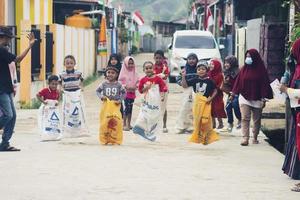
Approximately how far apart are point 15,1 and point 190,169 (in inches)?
611

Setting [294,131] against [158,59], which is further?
[158,59]

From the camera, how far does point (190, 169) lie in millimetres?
10070

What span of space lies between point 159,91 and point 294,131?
15.0ft

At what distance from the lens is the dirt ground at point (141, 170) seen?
838cm

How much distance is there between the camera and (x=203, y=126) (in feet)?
40.8

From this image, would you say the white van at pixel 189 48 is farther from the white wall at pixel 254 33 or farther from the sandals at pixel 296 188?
the sandals at pixel 296 188

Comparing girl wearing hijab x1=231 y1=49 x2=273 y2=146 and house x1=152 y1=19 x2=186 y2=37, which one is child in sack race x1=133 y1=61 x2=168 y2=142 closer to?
girl wearing hijab x1=231 y1=49 x2=273 y2=146

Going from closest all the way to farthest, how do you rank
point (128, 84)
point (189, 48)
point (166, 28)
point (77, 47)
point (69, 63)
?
point (69, 63) < point (128, 84) < point (77, 47) < point (189, 48) < point (166, 28)

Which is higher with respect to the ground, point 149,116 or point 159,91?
point 159,91

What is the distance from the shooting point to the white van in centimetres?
2870

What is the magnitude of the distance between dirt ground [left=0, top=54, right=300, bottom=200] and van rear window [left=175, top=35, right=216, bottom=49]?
16.0m

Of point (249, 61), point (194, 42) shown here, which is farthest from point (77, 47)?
point (249, 61)

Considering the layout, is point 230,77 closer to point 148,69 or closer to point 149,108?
point 148,69

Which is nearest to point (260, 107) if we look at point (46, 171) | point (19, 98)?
point (46, 171)
